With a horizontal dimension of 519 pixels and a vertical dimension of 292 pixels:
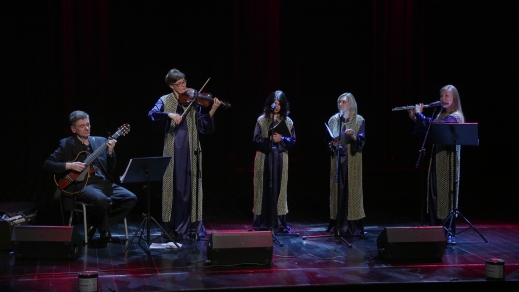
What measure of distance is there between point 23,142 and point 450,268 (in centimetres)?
785

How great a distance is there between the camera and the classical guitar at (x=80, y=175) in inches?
252

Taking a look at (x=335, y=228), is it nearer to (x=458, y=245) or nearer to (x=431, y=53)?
(x=458, y=245)

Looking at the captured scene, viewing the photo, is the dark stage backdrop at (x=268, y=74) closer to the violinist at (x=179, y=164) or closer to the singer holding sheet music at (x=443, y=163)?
the singer holding sheet music at (x=443, y=163)

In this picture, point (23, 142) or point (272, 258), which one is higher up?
point (23, 142)

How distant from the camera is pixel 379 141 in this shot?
12.6 meters

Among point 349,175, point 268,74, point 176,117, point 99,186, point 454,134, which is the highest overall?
point 268,74

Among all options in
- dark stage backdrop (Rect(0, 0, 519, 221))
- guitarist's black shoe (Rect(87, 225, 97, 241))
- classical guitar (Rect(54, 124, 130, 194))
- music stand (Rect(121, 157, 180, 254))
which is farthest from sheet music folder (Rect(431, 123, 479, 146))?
guitarist's black shoe (Rect(87, 225, 97, 241))

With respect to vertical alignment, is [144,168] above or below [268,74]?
below

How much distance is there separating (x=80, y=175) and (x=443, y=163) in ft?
12.8

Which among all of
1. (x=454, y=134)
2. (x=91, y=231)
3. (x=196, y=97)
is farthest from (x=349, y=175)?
Answer: (x=91, y=231)

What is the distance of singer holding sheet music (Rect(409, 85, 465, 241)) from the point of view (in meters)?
6.89

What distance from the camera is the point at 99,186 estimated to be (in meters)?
6.63

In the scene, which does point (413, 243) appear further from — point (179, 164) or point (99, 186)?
point (99, 186)

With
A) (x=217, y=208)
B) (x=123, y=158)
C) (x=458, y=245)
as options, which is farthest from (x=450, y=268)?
(x=123, y=158)
